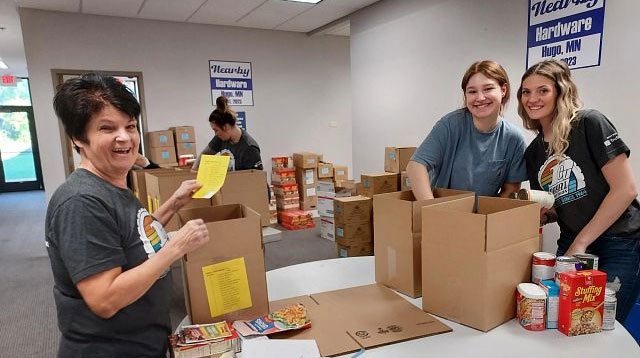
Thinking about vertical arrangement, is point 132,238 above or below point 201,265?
above

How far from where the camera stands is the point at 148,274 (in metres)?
0.88

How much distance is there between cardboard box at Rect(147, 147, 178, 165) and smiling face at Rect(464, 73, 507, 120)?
456cm

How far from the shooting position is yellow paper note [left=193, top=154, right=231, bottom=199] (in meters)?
1.21

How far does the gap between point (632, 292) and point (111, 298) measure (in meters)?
1.62

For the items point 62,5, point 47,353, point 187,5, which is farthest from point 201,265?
point 62,5

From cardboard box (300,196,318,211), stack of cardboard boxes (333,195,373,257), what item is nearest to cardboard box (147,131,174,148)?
cardboard box (300,196,318,211)

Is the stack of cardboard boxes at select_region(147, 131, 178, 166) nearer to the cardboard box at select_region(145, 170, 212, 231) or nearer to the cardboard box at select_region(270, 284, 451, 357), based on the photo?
the cardboard box at select_region(145, 170, 212, 231)

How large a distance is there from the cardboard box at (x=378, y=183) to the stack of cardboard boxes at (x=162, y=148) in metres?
2.73

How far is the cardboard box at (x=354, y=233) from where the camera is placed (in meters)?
3.77

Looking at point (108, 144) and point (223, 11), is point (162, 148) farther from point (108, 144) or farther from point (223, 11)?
point (108, 144)

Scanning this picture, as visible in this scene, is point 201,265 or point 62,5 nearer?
point 201,265

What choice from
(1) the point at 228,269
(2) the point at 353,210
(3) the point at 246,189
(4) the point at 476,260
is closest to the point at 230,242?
(1) the point at 228,269

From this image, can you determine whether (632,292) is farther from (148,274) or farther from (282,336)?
(148,274)

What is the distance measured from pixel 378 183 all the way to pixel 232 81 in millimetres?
3095
